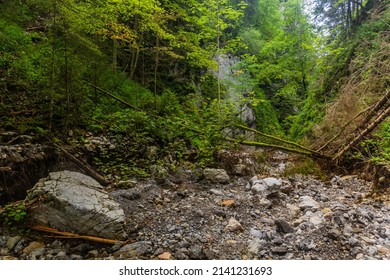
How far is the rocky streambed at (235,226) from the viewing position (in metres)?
2.42

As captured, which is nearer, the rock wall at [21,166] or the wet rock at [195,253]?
the wet rock at [195,253]

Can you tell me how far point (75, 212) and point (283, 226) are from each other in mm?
2462

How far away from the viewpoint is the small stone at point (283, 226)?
279 cm

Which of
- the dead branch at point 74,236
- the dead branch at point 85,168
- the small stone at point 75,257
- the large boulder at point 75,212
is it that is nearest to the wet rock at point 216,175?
the dead branch at point 85,168

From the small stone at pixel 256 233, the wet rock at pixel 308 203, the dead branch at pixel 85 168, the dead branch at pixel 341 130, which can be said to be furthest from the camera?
the dead branch at pixel 341 130

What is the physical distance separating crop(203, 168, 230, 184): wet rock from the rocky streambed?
281mm

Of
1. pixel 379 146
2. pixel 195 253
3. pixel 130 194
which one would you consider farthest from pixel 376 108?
pixel 130 194

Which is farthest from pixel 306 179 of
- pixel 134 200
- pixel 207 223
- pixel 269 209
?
pixel 134 200

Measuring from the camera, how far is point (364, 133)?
431 centimetres

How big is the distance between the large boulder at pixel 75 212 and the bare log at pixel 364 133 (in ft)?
14.5

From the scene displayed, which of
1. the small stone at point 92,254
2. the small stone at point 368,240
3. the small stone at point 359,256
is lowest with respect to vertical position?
the small stone at point 92,254

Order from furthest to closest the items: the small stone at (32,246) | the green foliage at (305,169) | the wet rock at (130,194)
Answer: the green foliage at (305,169), the wet rock at (130,194), the small stone at (32,246)

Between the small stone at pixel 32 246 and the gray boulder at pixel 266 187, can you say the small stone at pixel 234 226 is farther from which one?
the small stone at pixel 32 246

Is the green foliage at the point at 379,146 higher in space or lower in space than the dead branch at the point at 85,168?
higher
